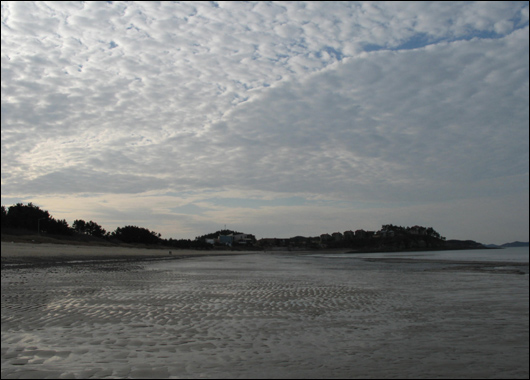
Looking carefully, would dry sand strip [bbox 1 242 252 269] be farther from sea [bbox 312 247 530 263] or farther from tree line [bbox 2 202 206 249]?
sea [bbox 312 247 530 263]

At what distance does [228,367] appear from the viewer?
635cm

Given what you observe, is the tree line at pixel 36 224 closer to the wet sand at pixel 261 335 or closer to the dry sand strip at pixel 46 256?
the dry sand strip at pixel 46 256

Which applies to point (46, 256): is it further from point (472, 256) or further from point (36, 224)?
point (472, 256)

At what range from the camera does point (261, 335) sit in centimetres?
866

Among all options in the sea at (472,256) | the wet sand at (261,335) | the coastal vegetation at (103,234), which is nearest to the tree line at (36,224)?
the coastal vegetation at (103,234)

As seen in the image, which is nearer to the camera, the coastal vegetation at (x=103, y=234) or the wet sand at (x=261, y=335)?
the wet sand at (x=261, y=335)

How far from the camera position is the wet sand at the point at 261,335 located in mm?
6262

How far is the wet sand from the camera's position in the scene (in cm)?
626

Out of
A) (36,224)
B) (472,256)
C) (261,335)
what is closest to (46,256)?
(261,335)

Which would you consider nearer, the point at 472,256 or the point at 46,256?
the point at 46,256

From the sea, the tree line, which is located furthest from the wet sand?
the tree line

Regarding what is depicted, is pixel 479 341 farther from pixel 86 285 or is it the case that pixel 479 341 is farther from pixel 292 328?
pixel 86 285

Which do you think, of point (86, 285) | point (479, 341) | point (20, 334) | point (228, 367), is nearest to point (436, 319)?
point (479, 341)

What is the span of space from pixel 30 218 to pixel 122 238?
3449cm
